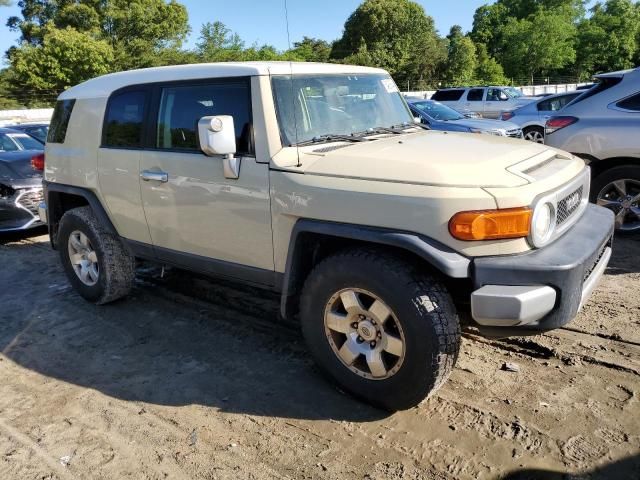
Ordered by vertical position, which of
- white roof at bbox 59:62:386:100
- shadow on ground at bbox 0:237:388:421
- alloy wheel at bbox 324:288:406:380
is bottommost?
shadow on ground at bbox 0:237:388:421

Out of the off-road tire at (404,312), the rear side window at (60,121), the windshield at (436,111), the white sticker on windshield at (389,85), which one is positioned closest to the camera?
the off-road tire at (404,312)

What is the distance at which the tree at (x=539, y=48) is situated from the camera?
5653 cm

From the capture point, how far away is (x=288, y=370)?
3512mm

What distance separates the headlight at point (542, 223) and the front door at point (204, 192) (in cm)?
149

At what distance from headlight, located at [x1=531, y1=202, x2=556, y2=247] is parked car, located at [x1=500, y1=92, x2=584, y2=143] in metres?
11.2

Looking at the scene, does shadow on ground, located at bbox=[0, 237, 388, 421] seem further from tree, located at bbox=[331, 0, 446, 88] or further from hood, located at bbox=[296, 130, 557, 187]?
tree, located at bbox=[331, 0, 446, 88]

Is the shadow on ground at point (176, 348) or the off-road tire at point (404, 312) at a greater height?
the off-road tire at point (404, 312)

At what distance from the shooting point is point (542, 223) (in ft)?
8.93

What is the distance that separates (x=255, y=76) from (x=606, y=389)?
9.19ft

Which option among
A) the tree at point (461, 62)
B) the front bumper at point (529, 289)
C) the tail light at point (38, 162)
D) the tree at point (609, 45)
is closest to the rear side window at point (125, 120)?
the front bumper at point (529, 289)

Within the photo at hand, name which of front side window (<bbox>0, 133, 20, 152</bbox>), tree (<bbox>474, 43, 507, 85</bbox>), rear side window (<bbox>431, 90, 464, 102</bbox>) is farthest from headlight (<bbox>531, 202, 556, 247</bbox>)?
tree (<bbox>474, 43, 507, 85</bbox>)

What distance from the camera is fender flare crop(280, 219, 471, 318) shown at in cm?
258

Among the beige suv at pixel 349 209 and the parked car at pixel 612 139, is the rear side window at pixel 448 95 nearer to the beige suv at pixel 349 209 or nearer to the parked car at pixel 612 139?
the parked car at pixel 612 139

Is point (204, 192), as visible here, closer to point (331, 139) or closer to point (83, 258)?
point (331, 139)
